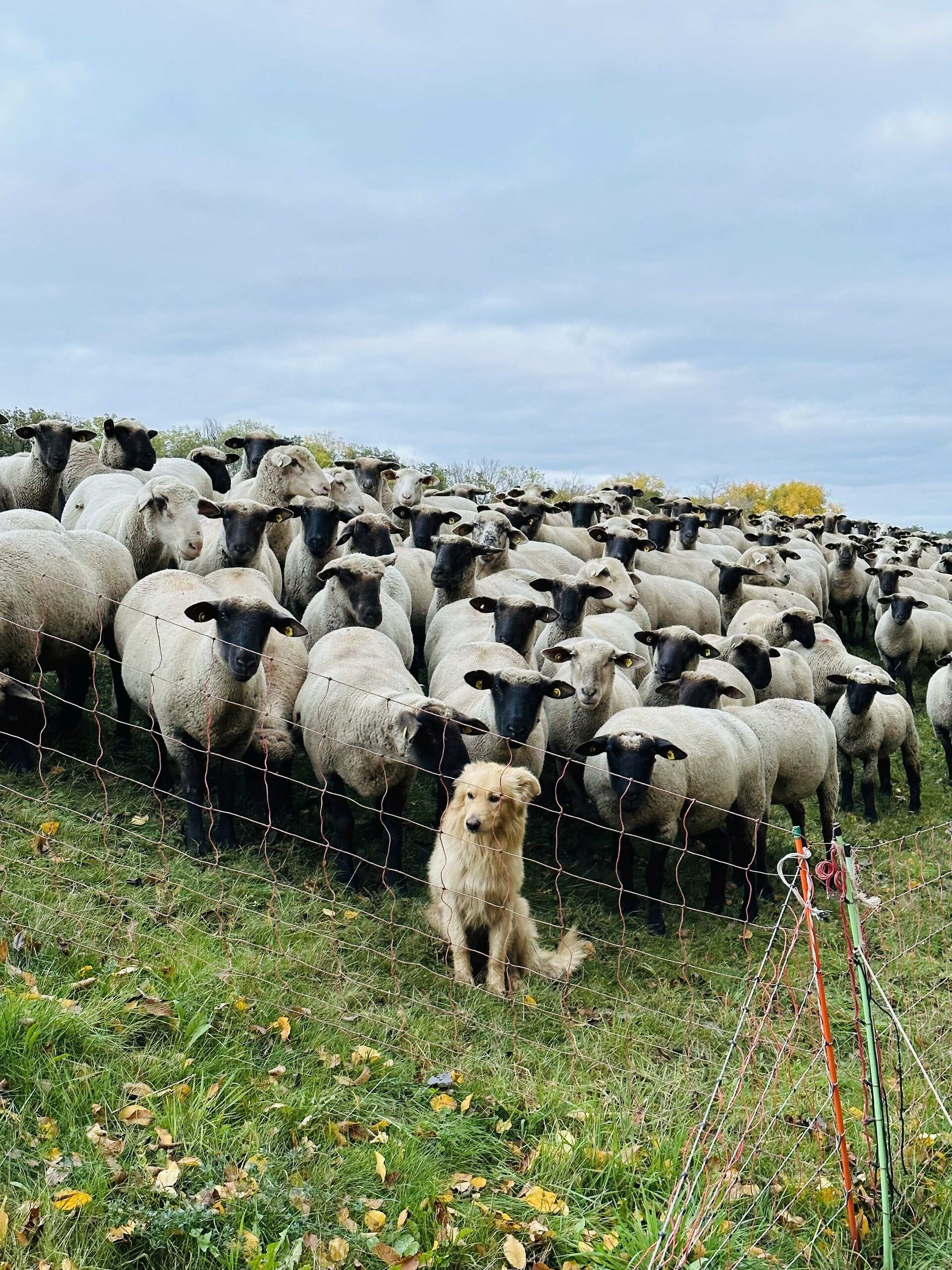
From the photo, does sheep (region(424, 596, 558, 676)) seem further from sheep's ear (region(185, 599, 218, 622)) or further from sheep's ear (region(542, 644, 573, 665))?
sheep's ear (region(185, 599, 218, 622))

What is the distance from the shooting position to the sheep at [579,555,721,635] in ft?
39.6

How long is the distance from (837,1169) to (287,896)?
3.48 meters

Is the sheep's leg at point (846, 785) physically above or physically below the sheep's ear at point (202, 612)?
below

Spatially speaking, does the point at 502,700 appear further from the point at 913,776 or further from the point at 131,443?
the point at 131,443

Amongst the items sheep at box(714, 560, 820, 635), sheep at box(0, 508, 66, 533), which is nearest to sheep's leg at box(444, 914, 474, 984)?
sheep at box(0, 508, 66, 533)

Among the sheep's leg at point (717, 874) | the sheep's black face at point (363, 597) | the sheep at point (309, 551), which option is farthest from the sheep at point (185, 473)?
the sheep's leg at point (717, 874)

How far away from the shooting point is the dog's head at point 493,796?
17.9 feet

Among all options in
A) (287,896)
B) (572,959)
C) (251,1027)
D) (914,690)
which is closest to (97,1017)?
(251,1027)

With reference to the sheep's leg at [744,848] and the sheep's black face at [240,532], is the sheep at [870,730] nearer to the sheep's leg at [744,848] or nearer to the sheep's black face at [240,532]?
the sheep's leg at [744,848]

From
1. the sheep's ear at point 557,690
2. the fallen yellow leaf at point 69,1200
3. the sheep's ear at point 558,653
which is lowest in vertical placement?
the fallen yellow leaf at point 69,1200

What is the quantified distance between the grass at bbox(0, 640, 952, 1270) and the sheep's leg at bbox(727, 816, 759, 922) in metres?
1.11

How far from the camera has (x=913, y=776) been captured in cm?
1141

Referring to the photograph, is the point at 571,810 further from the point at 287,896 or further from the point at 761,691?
the point at 761,691

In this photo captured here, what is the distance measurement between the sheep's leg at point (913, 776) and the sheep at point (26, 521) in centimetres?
964
